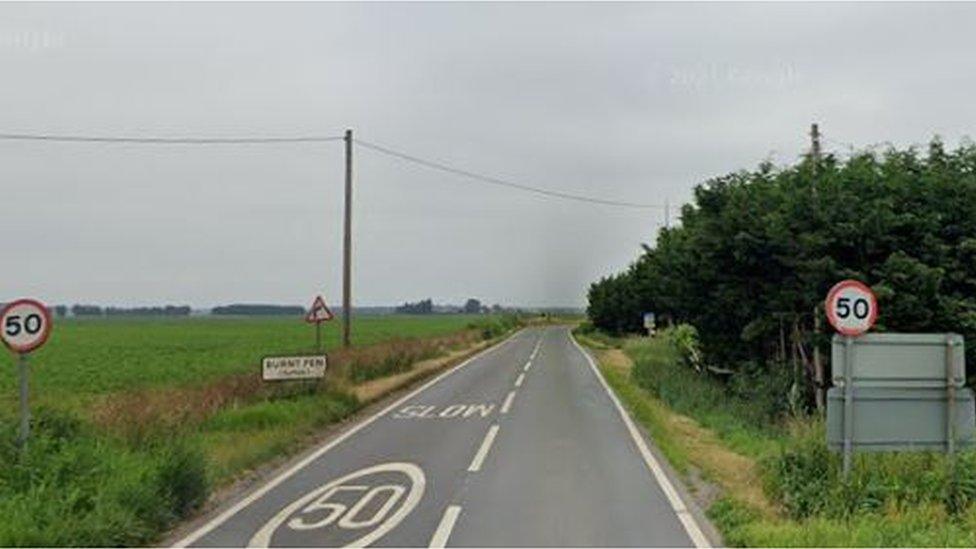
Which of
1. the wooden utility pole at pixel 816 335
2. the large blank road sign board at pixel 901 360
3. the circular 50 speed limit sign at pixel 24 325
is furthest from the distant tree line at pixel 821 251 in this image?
the circular 50 speed limit sign at pixel 24 325

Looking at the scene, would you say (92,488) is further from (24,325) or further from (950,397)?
(950,397)

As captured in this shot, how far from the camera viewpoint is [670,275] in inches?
1057

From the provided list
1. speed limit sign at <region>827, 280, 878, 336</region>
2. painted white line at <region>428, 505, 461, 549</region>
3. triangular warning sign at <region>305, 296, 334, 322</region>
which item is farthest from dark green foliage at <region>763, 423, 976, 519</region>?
triangular warning sign at <region>305, 296, 334, 322</region>

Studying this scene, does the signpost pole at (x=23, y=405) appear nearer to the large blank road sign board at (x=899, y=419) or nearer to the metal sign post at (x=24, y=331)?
the metal sign post at (x=24, y=331)

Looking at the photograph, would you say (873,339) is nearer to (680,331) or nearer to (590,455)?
(590,455)

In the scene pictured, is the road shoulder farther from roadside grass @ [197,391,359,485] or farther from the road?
roadside grass @ [197,391,359,485]

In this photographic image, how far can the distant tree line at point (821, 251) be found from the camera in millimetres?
15172

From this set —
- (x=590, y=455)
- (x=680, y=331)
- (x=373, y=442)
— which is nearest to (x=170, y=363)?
(x=680, y=331)

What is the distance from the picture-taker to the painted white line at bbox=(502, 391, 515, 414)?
19.2 m

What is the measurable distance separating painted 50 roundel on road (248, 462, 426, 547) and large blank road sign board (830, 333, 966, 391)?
4960 mm

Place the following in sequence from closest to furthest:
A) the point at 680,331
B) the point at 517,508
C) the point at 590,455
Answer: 1. the point at 517,508
2. the point at 590,455
3. the point at 680,331

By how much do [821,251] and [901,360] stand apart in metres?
7.25

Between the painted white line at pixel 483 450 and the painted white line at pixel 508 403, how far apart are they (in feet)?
9.60

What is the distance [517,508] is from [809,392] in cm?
1173
